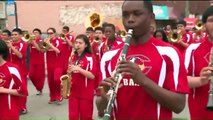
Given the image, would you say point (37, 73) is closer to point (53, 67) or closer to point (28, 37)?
point (53, 67)

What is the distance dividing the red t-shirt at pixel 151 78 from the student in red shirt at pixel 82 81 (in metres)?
3.61

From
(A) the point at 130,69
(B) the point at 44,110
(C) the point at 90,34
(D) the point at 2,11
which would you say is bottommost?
(B) the point at 44,110

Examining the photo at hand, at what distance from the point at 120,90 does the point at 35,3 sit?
30205mm

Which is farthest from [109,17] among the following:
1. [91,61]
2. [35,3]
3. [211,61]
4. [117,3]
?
[211,61]

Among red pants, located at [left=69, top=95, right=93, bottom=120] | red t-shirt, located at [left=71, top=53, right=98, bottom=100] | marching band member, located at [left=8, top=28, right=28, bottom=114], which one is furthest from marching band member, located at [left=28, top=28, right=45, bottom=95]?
red pants, located at [left=69, top=95, right=93, bottom=120]

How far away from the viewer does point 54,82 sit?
10.8 metres

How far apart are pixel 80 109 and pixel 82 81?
0.52m

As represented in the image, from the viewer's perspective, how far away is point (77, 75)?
671 centimetres

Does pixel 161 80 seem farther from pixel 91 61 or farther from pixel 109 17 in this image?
pixel 109 17

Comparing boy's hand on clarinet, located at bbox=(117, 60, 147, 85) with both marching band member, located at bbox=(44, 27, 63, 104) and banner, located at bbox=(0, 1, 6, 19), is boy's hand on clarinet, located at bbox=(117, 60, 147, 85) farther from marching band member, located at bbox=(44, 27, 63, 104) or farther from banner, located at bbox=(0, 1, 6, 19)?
banner, located at bbox=(0, 1, 6, 19)

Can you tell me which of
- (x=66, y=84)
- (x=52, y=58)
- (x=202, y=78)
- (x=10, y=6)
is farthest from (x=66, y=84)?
(x=10, y=6)

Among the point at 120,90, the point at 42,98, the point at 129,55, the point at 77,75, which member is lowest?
the point at 42,98

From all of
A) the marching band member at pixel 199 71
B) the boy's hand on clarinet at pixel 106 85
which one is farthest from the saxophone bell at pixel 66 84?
the boy's hand on clarinet at pixel 106 85

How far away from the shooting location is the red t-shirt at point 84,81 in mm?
6531
